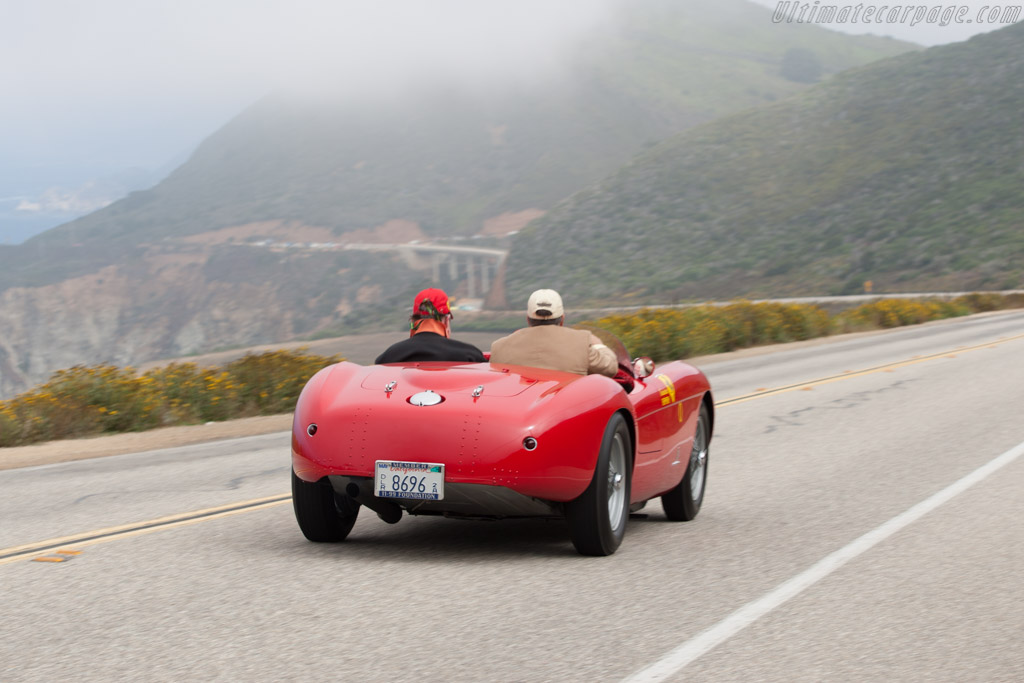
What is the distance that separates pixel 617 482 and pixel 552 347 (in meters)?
0.84

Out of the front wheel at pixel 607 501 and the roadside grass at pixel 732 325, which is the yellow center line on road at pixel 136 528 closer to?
the front wheel at pixel 607 501

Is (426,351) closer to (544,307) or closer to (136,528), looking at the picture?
(544,307)

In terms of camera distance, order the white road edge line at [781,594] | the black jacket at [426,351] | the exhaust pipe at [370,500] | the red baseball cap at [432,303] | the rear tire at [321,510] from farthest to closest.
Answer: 1. the red baseball cap at [432,303]
2. the black jacket at [426,351]
3. the rear tire at [321,510]
4. the exhaust pipe at [370,500]
5. the white road edge line at [781,594]

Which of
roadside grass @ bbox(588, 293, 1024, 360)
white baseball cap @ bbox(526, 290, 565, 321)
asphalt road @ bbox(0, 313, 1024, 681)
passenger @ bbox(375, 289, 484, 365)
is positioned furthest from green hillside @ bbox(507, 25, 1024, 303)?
passenger @ bbox(375, 289, 484, 365)

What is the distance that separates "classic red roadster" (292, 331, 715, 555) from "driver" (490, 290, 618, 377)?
0.18 metres

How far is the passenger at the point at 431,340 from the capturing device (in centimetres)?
678

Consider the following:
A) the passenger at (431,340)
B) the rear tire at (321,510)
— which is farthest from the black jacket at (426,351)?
the rear tire at (321,510)

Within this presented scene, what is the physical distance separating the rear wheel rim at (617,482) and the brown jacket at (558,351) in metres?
0.47

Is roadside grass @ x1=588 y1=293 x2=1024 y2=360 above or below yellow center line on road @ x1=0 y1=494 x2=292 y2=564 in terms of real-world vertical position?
below

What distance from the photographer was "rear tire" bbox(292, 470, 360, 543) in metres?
6.26

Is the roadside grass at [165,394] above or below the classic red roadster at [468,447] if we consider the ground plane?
A: below

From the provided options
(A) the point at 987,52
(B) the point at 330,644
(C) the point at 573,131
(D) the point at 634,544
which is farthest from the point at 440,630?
(C) the point at 573,131

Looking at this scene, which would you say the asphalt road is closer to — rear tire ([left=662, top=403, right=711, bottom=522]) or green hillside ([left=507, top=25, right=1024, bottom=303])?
rear tire ([left=662, top=403, right=711, bottom=522])

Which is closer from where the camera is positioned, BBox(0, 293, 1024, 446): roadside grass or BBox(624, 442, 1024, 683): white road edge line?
BBox(624, 442, 1024, 683): white road edge line
